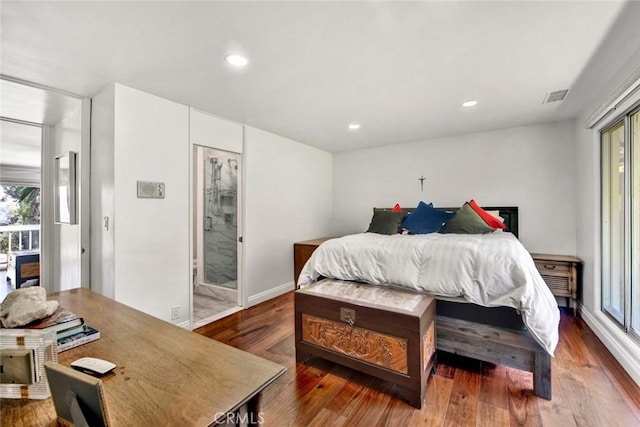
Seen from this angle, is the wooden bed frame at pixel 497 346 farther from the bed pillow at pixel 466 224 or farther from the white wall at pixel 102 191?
the white wall at pixel 102 191

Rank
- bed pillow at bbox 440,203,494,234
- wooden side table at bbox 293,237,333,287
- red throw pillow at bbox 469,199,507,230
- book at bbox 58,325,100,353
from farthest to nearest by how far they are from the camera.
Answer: wooden side table at bbox 293,237,333,287 → red throw pillow at bbox 469,199,507,230 → bed pillow at bbox 440,203,494,234 → book at bbox 58,325,100,353

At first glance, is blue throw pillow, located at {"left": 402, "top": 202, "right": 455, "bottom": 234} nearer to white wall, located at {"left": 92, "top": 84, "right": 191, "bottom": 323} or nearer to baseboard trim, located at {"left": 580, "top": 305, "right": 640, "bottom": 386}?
baseboard trim, located at {"left": 580, "top": 305, "right": 640, "bottom": 386}

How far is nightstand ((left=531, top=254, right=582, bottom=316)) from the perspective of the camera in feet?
10.2

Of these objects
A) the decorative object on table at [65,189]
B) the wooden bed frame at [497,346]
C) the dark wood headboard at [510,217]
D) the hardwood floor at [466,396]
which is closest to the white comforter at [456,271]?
the wooden bed frame at [497,346]

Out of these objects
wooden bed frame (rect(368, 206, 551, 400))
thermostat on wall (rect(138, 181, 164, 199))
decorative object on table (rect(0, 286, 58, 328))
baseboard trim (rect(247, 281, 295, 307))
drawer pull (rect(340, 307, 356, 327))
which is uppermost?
thermostat on wall (rect(138, 181, 164, 199))

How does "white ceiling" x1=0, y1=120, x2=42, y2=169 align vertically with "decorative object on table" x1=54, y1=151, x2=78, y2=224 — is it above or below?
above

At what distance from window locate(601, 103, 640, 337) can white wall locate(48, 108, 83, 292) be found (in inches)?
188

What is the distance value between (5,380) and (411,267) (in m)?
2.18

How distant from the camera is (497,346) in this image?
1.94 metres

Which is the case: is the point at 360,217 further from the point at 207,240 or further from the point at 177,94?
the point at 177,94

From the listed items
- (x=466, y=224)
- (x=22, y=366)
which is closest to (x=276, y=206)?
(x=466, y=224)

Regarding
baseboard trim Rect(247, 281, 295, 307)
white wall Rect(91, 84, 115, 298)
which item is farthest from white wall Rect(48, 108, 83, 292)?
baseboard trim Rect(247, 281, 295, 307)

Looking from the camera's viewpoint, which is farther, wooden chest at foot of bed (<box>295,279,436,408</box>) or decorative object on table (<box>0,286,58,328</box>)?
wooden chest at foot of bed (<box>295,279,436,408</box>)

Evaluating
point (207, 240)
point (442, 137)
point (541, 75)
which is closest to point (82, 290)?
point (207, 240)
